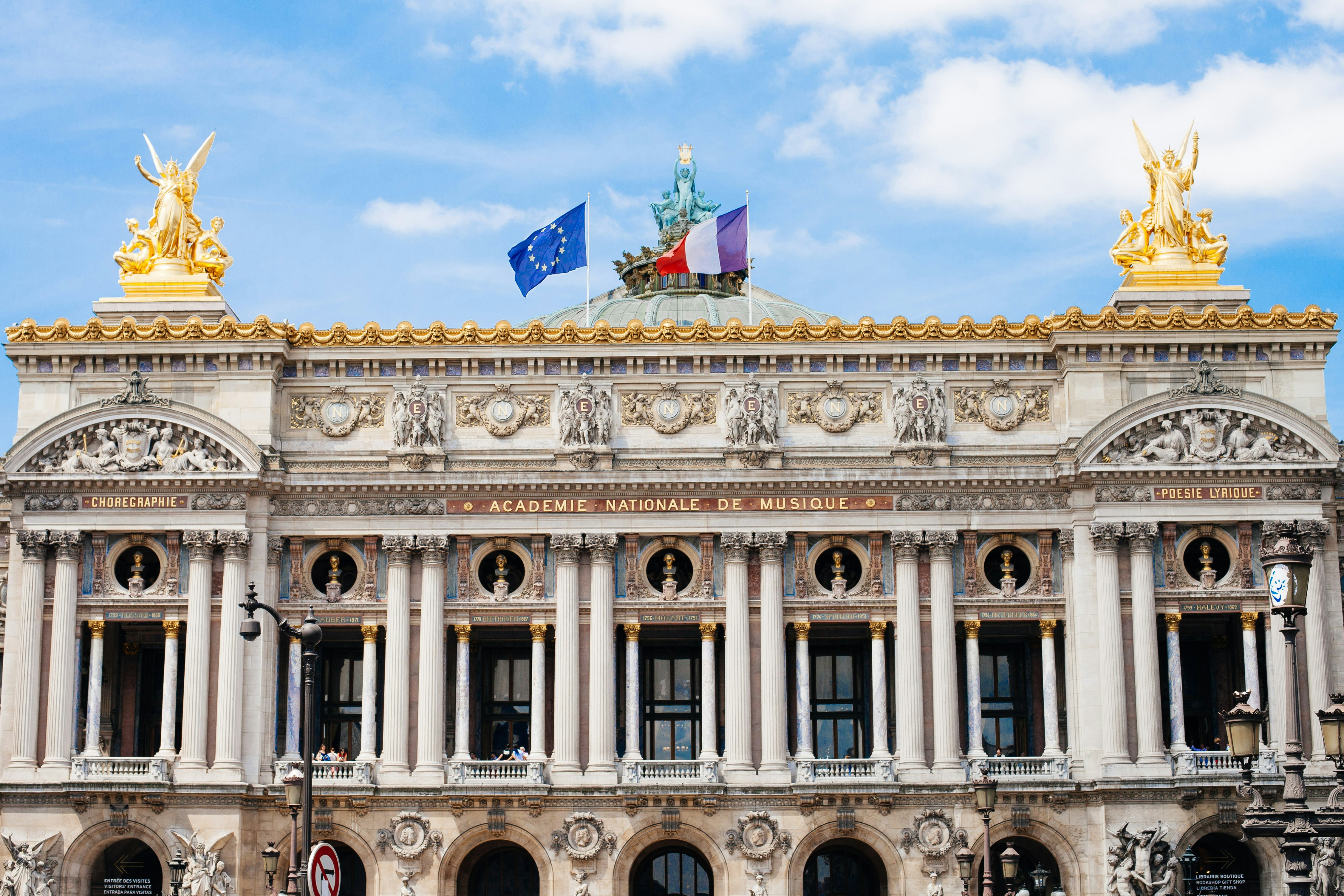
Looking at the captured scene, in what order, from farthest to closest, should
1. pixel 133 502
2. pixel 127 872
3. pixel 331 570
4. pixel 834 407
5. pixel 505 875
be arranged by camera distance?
pixel 834 407, pixel 331 570, pixel 505 875, pixel 133 502, pixel 127 872

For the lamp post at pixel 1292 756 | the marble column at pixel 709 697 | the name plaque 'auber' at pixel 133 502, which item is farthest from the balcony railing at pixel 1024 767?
the lamp post at pixel 1292 756

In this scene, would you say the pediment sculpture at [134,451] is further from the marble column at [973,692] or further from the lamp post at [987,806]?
the lamp post at [987,806]

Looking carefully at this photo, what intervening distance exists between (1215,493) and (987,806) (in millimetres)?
15777

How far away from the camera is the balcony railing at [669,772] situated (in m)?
53.6

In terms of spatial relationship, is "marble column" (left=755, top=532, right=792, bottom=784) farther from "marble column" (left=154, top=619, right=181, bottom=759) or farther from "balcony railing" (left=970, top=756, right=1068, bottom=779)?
"marble column" (left=154, top=619, right=181, bottom=759)

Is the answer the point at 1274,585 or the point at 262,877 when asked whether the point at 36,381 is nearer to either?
the point at 262,877

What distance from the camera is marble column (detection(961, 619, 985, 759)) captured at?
54781mm

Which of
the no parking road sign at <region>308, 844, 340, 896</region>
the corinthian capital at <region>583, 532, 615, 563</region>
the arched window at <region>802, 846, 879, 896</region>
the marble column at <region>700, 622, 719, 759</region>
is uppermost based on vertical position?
the corinthian capital at <region>583, 532, 615, 563</region>

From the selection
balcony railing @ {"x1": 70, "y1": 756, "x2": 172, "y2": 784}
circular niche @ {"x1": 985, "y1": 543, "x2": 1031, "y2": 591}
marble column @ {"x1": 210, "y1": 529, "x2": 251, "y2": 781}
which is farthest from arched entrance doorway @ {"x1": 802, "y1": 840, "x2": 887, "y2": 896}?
balcony railing @ {"x1": 70, "y1": 756, "x2": 172, "y2": 784}

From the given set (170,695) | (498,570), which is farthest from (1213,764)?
(170,695)

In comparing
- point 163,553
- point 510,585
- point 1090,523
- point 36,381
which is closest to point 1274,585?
point 1090,523

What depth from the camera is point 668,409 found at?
186 ft

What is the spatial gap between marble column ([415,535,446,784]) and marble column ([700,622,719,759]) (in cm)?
716

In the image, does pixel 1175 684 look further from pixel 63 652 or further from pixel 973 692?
pixel 63 652
